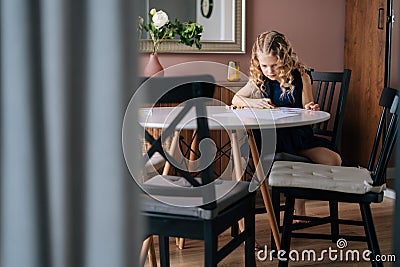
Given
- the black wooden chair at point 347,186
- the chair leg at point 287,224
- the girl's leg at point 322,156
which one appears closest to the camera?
the black wooden chair at point 347,186

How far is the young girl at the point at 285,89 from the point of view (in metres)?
3.17

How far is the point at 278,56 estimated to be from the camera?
3174mm

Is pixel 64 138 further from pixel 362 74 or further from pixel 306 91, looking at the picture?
pixel 362 74

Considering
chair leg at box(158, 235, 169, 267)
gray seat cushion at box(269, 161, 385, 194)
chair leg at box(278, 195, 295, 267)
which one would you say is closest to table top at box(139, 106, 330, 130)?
gray seat cushion at box(269, 161, 385, 194)

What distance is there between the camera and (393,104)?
7.68 ft

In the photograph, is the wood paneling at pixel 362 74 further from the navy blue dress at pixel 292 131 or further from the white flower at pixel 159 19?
the white flower at pixel 159 19

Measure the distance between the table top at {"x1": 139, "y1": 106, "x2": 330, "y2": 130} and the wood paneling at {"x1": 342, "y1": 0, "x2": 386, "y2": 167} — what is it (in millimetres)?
1581

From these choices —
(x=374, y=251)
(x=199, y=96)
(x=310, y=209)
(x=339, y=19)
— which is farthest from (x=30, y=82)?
(x=339, y=19)

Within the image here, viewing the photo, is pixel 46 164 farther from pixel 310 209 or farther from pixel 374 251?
pixel 310 209

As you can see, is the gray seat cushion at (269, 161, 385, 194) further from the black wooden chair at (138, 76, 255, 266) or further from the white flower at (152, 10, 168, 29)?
the white flower at (152, 10, 168, 29)

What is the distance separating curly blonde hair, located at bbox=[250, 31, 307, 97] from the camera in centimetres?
315

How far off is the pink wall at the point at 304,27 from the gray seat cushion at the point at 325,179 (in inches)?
69.1

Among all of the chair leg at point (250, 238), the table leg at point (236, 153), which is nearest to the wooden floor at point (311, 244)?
the table leg at point (236, 153)

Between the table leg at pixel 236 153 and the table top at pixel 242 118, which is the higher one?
the table top at pixel 242 118
